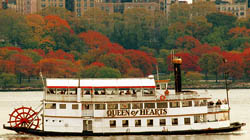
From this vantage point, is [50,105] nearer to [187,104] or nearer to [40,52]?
[187,104]

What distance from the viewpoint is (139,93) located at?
2579 inches

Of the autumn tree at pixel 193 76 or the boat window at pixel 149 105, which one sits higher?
the boat window at pixel 149 105

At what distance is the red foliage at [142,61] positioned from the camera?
181125 mm

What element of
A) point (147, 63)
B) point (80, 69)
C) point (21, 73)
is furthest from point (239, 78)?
point (21, 73)

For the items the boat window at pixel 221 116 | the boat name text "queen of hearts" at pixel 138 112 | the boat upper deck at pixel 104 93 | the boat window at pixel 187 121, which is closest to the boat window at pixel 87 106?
the boat upper deck at pixel 104 93

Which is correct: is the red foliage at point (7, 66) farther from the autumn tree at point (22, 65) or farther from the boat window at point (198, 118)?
the boat window at point (198, 118)

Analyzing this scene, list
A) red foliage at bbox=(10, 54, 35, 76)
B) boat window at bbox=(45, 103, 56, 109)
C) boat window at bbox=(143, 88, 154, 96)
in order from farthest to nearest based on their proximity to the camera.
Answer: red foliage at bbox=(10, 54, 35, 76)
boat window at bbox=(143, 88, 154, 96)
boat window at bbox=(45, 103, 56, 109)

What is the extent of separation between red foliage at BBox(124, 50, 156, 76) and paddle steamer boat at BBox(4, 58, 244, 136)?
11481 centimetres

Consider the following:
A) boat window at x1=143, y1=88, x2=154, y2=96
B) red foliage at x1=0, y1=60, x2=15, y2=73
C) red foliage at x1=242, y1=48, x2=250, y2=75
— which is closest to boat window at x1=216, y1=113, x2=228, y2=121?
boat window at x1=143, y1=88, x2=154, y2=96

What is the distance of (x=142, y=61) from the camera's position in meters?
183

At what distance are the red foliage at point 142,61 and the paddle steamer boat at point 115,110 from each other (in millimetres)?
114812

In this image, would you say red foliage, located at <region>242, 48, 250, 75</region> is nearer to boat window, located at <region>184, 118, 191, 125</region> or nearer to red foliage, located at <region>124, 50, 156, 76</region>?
red foliage, located at <region>124, 50, 156, 76</region>

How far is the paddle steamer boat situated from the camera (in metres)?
64.7

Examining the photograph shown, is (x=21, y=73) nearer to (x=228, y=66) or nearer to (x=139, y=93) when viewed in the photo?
(x=228, y=66)
